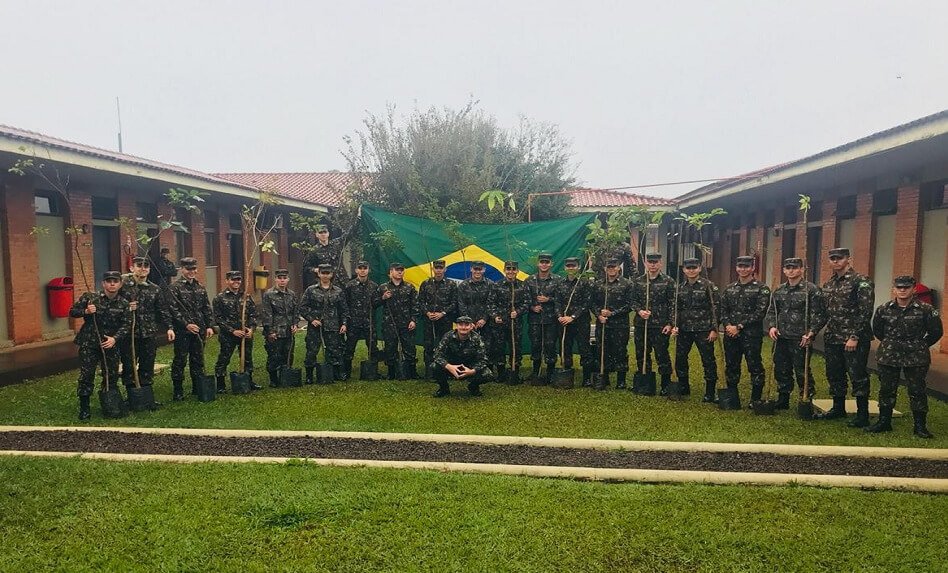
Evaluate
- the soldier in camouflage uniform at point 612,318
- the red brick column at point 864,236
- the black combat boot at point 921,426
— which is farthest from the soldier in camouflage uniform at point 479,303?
the red brick column at point 864,236

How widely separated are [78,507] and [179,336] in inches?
124

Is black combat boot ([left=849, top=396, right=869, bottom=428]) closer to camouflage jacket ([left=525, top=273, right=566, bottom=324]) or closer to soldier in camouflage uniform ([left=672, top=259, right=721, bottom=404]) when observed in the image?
soldier in camouflage uniform ([left=672, top=259, right=721, bottom=404])

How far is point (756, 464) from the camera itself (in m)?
4.38

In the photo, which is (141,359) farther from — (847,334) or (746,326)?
(847,334)

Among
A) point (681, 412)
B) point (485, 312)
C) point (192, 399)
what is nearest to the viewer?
point (681, 412)

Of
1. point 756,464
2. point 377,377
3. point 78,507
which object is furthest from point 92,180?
point 756,464

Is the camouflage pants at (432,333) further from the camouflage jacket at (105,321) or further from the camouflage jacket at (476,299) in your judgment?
the camouflage jacket at (105,321)

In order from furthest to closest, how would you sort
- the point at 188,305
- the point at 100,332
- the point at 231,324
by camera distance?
the point at 231,324 < the point at 188,305 < the point at 100,332

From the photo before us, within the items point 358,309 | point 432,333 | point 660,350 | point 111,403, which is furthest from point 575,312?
point 111,403

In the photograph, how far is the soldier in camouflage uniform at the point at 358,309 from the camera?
7590 mm

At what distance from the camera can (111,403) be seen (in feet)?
18.8

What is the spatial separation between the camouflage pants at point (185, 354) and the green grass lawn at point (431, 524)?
236 centimetres

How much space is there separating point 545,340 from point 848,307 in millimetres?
3219

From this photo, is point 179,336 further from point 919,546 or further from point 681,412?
point 919,546
